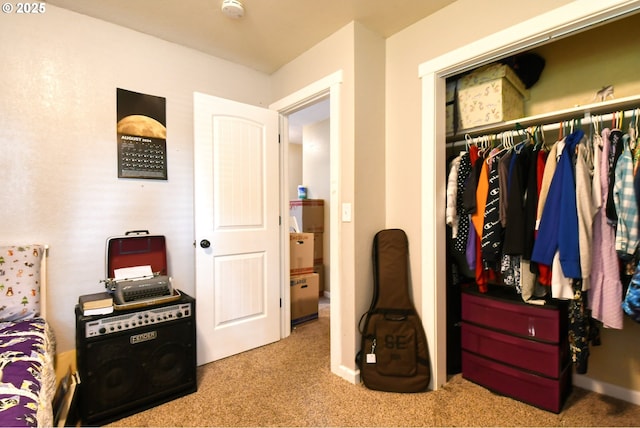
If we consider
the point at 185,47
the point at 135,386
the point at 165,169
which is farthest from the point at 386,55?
the point at 135,386

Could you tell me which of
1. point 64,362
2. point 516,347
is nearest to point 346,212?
point 516,347

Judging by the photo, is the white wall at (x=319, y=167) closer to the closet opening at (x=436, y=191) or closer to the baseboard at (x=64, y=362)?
the closet opening at (x=436, y=191)

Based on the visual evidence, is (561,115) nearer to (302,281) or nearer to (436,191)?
(436,191)

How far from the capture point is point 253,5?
190cm

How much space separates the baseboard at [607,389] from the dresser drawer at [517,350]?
301mm

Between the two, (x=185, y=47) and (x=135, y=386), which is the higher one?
(x=185, y=47)

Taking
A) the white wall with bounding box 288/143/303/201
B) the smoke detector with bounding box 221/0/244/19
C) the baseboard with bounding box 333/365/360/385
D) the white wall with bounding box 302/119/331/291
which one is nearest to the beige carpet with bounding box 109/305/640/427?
the baseboard with bounding box 333/365/360/385

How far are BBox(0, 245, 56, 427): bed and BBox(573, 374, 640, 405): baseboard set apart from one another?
281cm

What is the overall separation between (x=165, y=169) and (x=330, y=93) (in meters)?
1.36

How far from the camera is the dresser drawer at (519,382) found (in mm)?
1720

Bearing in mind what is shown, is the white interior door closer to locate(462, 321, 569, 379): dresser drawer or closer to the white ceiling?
the white ceiling

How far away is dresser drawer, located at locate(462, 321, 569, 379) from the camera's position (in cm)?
173

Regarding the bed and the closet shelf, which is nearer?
the bed

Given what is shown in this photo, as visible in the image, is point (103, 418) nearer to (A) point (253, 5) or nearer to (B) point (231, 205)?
(B) point (231, 205)
